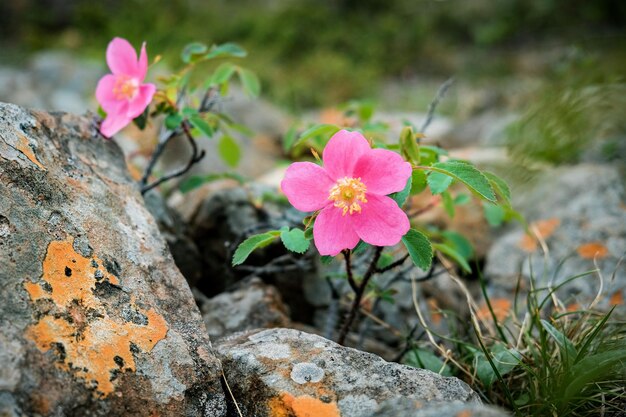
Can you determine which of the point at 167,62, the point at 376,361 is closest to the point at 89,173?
the point at 376,361

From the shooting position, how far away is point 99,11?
390 inches

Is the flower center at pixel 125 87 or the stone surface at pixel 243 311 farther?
the stone surface at pixel 243 311

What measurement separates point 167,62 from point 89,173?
20.3 ft

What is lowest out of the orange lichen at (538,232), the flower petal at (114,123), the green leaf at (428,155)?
the orange lichen at (538,232)

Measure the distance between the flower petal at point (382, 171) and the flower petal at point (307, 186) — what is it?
2.9 inches

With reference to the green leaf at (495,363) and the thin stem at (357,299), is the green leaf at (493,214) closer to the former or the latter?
the green leaf at (495,363)

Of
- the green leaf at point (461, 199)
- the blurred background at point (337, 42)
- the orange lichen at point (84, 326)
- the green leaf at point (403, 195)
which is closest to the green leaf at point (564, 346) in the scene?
the green leaf at point (403, 195)

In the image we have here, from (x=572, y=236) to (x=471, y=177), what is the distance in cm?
128

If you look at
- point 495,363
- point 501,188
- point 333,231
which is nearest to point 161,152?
point 333,231

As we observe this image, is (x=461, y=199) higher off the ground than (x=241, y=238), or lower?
Answer: higher

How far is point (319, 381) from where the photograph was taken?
1.05 metres

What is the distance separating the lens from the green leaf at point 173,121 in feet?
4.67

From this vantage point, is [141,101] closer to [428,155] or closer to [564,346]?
[428,155]

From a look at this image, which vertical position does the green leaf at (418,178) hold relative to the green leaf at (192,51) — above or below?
below
